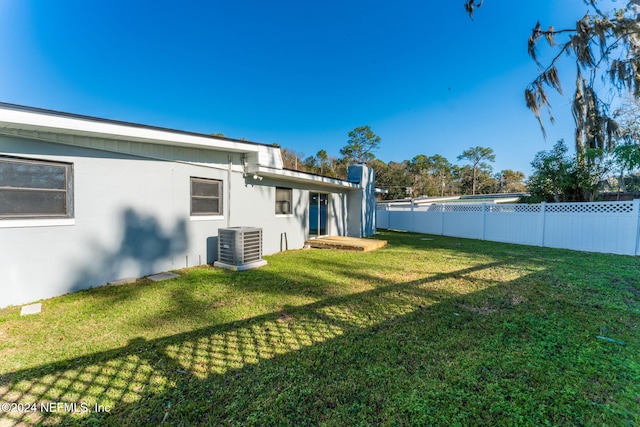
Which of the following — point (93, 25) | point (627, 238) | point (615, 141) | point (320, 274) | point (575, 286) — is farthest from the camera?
point (93, 25)

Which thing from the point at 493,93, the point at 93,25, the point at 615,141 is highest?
the point at 93,25

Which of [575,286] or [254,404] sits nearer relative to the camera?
[254,404]

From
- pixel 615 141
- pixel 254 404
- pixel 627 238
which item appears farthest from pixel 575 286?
pixel 615 141

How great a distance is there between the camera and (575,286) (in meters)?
4.51

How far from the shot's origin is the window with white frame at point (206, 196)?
594 centimetres

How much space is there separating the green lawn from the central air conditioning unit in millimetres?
1123

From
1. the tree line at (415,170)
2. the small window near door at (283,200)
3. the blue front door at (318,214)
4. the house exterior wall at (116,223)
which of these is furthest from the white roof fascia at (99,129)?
the tree line at (415,170)

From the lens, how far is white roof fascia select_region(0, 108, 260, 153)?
3.45 meters

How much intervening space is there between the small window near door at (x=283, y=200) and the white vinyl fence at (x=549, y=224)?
8443 millimetres

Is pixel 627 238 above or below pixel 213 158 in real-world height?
below

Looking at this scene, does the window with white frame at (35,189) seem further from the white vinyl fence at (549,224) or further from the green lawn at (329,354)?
the white vinyl fence at (549,224)

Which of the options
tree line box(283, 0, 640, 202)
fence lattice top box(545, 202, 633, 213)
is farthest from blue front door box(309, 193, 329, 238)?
fence lattice top box(545, 202, 633, 213)

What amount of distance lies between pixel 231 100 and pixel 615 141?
20057 mm

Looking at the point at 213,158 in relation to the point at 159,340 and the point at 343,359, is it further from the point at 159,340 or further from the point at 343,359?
the point at 343,359
